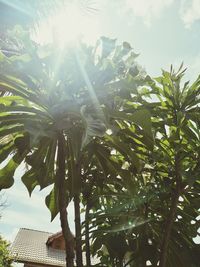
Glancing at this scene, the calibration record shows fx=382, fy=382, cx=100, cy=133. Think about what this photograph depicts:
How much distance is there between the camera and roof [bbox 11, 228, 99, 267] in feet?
48.7

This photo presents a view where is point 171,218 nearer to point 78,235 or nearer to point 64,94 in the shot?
point 78,235

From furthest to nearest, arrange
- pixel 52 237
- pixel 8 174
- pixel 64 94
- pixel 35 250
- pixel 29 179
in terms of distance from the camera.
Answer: pixel 52 237 → pixel 35 250 → pixel 29 179 → pixel 8 174 → pixel 64 94

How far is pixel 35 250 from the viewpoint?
53.0ft

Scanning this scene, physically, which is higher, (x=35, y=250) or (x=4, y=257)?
(x=35, y=250)

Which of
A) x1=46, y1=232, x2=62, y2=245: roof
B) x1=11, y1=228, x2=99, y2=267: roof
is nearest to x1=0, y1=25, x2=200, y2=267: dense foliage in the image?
x1=11, y1=228, x2=99, y2=267: roof

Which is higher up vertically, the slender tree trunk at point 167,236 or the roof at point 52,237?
the roof at point 52,237

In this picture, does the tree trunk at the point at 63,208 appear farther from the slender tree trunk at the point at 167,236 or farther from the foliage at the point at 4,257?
the foliage at the point at 4,257

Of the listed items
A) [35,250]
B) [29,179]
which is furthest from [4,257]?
[29,179]

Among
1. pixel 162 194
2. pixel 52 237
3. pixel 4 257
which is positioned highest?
pixel 52 237

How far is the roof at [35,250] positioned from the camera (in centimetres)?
1490

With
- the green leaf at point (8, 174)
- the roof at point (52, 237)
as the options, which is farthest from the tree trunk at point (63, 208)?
the roof at point (52, 237)

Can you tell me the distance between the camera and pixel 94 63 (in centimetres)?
199

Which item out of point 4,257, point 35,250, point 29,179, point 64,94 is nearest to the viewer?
point 64,94

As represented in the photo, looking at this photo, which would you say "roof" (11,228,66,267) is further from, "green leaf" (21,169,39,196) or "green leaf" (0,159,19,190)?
"green leaf" (0,159,19,190)
